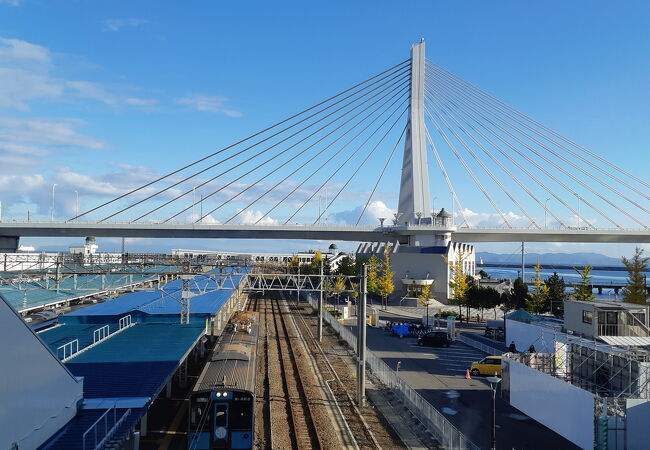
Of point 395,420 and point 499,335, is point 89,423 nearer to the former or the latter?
point 395,420

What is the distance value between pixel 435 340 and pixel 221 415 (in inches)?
868

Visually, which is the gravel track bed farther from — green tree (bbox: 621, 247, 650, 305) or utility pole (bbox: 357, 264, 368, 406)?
green tree (bbox: 621, 247, 650, 305)

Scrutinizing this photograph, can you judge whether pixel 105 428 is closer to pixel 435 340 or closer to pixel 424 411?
Result: pixel 424 411

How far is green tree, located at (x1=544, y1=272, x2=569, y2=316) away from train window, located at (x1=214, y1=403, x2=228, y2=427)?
104 feet

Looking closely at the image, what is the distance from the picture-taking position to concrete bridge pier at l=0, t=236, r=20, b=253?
69125mm

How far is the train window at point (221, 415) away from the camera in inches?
516

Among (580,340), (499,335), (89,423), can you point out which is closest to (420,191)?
(499,335)

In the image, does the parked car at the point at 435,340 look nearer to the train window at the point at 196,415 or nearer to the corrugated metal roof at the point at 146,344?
the corrugated metal roof at the point at 146,344

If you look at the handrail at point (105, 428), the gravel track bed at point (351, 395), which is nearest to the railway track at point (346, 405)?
the gravel track bed at point (351, 395)

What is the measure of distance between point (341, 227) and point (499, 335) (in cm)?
3827

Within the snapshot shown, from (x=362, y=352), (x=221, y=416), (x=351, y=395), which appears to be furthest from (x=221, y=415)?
(x=351, y=395)

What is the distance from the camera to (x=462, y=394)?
68.5ft

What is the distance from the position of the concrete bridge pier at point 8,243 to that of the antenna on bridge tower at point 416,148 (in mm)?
54869

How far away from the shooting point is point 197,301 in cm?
3659
